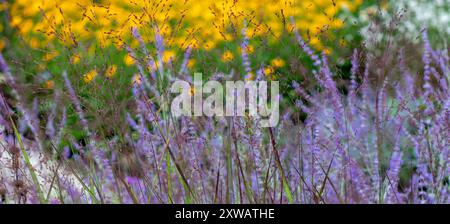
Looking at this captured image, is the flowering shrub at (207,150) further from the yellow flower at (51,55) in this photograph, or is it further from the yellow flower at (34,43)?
the yellow flower at (34,43)

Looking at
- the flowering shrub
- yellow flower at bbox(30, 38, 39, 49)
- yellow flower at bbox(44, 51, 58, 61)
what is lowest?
the flowering shrub

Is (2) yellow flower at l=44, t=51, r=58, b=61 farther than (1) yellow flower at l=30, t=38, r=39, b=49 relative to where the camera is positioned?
No

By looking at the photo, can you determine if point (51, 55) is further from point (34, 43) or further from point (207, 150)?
point (207, 150)

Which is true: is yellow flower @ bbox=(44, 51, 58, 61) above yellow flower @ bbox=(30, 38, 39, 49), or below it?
below

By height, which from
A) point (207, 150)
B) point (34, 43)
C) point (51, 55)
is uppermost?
point (34, 43)

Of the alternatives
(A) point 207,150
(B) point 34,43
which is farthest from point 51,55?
(A) point 207,150

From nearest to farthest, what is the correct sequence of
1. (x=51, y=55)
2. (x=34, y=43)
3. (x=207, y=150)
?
(x=207, y=150) → (x=51, y=55) → (x=34, y=43)

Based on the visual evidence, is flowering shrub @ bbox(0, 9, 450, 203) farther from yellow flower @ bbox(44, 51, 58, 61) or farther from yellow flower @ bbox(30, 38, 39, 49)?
yellow flower @ bbox(30, 38, 39, 49)

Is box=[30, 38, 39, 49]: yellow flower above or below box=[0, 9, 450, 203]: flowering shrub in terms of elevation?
above

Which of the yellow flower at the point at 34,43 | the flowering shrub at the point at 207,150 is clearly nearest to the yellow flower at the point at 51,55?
the flowering shrub at the point at 207,150

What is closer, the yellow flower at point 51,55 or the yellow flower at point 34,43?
the yellow flower at point 51,55

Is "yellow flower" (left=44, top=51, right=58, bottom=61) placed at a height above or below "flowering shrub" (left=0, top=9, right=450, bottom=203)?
above

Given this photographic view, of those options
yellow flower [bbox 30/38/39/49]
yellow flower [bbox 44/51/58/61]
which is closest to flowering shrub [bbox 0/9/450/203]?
yellow flower [bbox 44/51/58/61]
